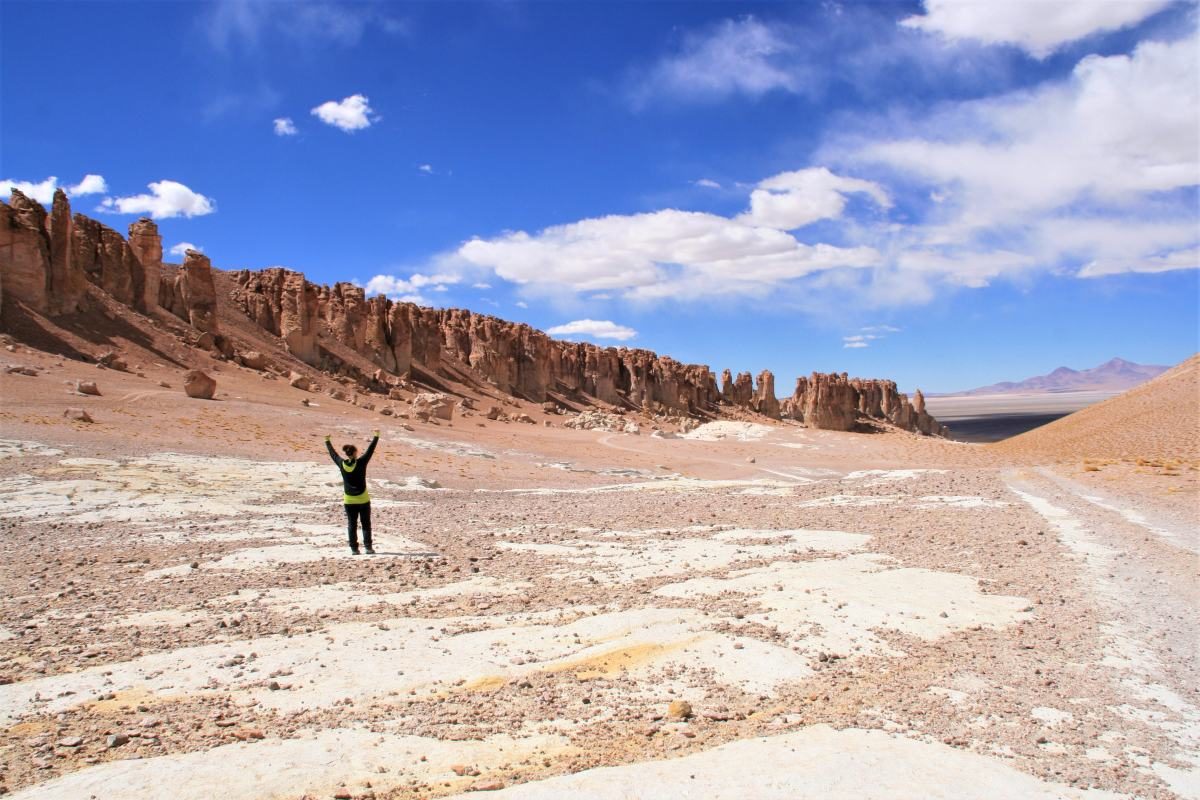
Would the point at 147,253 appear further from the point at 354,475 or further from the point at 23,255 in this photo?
the point at 354,475

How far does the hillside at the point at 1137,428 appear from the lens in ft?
111

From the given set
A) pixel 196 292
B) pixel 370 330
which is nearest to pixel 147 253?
pixel 196 292

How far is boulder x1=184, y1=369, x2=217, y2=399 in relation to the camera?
30.2 m

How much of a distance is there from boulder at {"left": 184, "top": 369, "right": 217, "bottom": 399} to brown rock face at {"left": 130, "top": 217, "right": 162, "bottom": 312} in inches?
609

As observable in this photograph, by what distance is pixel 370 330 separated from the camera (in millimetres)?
62875

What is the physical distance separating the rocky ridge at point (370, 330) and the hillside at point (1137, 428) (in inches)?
1642

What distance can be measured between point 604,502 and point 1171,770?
48.0 feet

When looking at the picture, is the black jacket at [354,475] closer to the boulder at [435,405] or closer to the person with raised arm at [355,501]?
the person with raised arm at [355,501]

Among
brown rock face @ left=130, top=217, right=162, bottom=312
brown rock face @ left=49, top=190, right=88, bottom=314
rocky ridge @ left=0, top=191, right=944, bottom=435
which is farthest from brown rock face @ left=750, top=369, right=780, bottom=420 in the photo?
brown rock face @ left=49, top=190, right=88, bottom=314

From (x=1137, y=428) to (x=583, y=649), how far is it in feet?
139

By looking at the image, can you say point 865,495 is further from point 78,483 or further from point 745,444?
point 745,444

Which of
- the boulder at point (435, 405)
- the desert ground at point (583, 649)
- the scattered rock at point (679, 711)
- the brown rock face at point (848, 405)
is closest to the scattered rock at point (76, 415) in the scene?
the desert ground at point (583, 649)

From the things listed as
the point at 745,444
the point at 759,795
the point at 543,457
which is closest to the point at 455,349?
the point at 745,444

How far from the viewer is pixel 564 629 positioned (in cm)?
750
